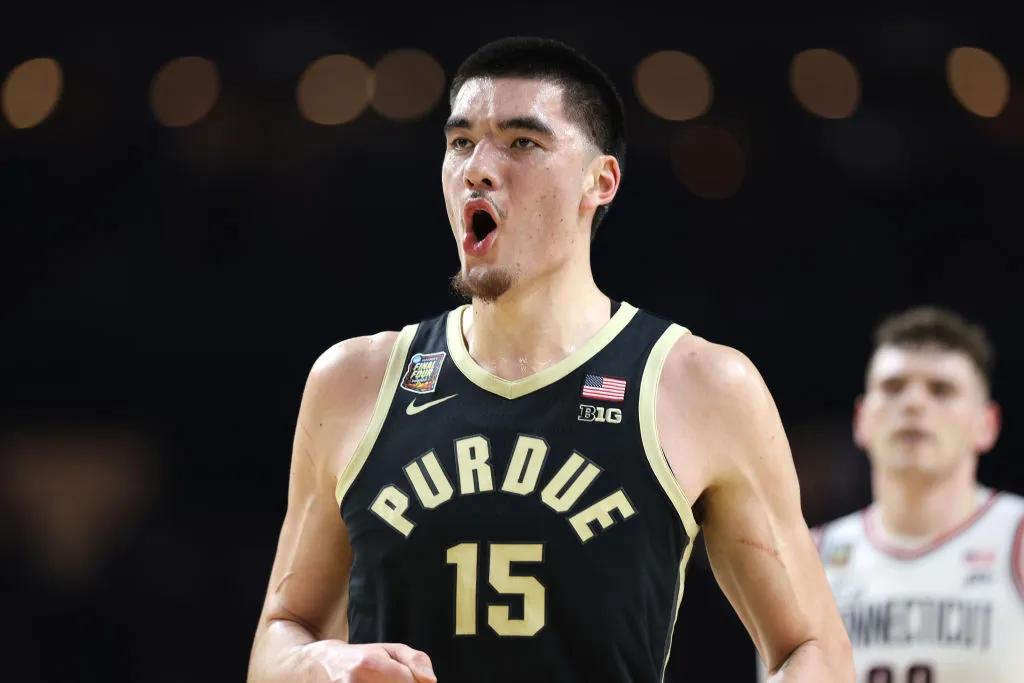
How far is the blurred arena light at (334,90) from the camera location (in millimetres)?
9633

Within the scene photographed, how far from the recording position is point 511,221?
9.03 ft

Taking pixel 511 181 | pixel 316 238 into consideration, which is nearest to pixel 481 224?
pixel 511 181

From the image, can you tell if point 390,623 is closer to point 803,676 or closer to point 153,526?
point 803,676

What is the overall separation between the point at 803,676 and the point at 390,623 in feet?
2.76

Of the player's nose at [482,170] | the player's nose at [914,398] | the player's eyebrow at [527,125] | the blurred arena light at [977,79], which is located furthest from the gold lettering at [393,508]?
the blurred arena light at [977,79]

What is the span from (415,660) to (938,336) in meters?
3.85

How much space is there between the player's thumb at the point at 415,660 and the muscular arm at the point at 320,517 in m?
0.47

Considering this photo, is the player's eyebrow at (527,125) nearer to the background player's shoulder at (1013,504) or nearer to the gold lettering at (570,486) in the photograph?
the gold lettering at (570,486)

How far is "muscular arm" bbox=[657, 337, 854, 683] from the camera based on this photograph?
268 centimetres

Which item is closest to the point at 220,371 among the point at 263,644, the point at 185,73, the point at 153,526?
the point at 153,526

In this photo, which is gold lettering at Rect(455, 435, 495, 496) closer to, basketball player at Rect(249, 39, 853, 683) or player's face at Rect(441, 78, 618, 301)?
basketball player at Rect(249, 39, 853, 683)

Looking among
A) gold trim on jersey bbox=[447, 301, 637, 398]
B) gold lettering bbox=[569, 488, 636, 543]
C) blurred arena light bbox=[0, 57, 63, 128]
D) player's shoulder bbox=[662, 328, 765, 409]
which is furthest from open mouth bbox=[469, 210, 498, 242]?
blurred arena light bbox=[0, 57, 63, 128]

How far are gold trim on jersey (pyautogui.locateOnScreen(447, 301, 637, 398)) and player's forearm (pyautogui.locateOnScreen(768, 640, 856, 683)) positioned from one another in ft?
2.47

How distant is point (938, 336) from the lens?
18.4 feet
